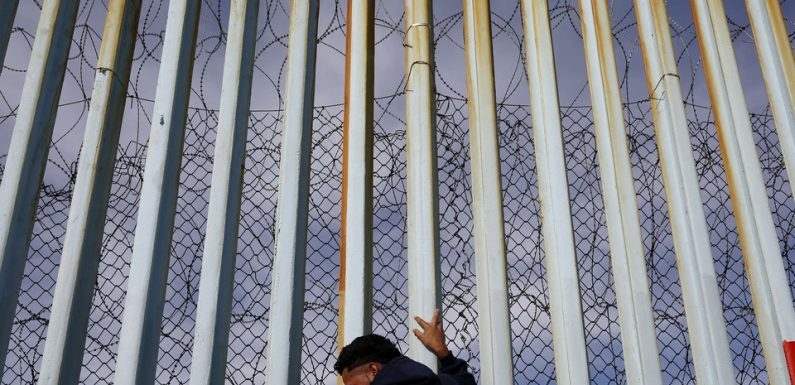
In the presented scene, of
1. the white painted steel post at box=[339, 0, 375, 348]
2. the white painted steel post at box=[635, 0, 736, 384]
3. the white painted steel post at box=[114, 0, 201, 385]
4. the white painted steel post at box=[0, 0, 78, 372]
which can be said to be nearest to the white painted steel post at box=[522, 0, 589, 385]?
the white painted steel post at box=[635, 0, 736, 384]

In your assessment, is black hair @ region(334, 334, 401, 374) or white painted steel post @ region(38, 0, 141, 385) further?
white painted steel post @ region(38, 0, 141, 385)

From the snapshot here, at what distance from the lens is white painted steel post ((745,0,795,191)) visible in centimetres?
393

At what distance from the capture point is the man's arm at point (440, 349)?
3086 millimetres

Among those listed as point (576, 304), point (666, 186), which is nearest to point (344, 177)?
point (576, 304)

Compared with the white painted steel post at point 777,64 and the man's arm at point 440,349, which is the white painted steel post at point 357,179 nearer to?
the man's arm at point 440,349

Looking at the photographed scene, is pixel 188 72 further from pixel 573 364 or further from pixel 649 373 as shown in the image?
pixel 649 373

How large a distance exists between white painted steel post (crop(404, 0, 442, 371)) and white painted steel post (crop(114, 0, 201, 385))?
1128 millimetres

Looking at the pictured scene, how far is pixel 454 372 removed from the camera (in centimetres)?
314

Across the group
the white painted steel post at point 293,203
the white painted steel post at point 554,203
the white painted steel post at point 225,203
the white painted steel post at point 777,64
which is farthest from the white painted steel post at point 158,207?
the white painted steel post at point 777,64

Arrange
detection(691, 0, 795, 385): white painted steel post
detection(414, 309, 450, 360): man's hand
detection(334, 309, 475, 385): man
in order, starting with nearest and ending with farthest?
detection(334, 309, 475, 385): man, detection(414, 309, 450, 360): man's hand, detection(691, 0, 795, 385): white painted steel post

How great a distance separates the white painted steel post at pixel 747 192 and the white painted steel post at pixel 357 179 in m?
1.82

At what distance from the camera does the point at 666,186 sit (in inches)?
147

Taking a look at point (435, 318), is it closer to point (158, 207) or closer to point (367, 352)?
point (367, 352)

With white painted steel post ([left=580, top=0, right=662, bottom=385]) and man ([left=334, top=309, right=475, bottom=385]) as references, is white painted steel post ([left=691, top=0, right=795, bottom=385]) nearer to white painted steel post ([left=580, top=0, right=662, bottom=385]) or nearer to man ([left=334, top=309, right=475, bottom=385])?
white painted steel post ([left=580, top=0, right=662, bottom=385])
